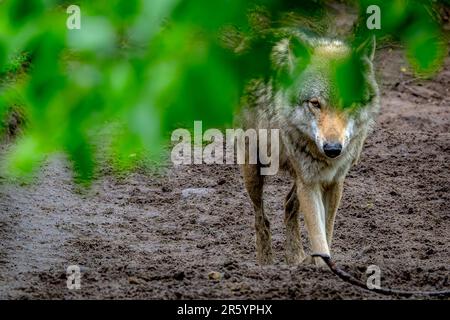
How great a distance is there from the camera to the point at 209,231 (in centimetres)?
820

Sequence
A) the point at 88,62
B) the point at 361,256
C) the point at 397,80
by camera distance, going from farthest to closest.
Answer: the point at 397,80 < the point at 361,256 < the point at 88,62

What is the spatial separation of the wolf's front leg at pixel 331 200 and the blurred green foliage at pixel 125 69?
471 centimetres

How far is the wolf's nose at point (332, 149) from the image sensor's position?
5879 millimetres

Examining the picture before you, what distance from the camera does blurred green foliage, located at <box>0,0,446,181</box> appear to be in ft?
6.36

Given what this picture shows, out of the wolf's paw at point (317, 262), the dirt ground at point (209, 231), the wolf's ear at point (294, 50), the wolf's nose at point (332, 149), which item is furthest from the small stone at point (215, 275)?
the wolf's ear at point (294, 50)

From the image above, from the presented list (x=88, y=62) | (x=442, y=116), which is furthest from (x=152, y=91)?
(x=442, y=116)

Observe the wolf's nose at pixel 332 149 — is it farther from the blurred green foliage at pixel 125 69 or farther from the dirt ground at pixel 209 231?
the blurred green foliage at pixel 125 69

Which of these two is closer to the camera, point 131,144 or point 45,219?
point 131,144

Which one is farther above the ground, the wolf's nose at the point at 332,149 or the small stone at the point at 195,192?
the wolf's nose at the point at 332,149

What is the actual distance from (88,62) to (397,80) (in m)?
11.5

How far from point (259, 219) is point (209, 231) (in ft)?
3.42

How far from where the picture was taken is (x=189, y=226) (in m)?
8.34

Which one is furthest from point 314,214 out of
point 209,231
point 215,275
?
point 209,231
